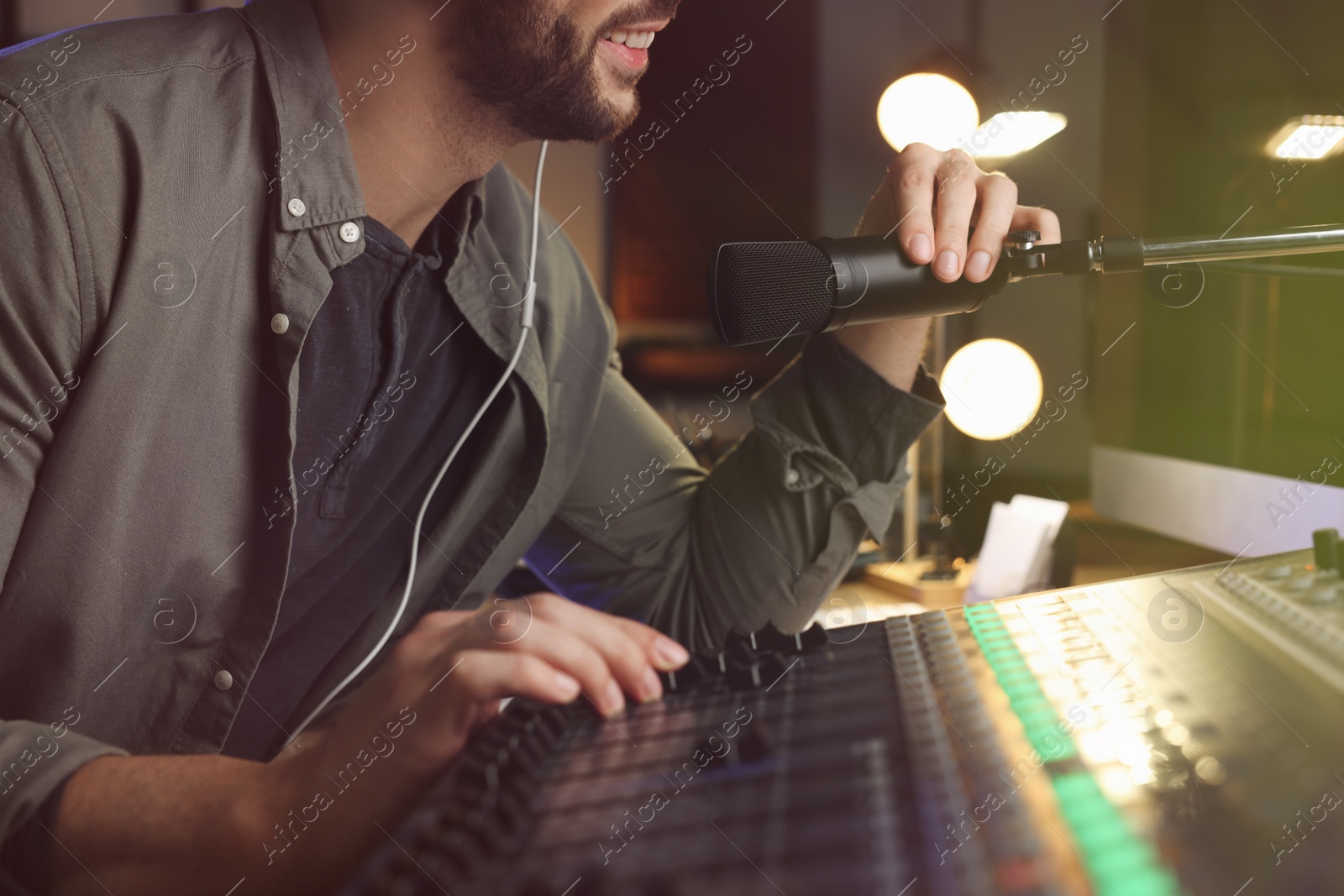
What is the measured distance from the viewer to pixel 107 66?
0.67 m

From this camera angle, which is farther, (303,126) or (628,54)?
(628,54)

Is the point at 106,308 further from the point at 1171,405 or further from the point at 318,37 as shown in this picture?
the point at 1171,405

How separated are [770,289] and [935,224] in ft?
0.53

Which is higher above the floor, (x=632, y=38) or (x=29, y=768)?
(x=632, y=38)

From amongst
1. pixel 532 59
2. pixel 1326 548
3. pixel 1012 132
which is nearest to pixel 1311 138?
pixel 1012 132

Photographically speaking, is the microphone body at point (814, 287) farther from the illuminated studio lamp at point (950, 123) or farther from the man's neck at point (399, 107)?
the illuminated studio lamp at point (950, 123)

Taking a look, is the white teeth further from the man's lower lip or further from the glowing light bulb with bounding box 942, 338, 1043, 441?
the glowing light bulb with bounding box 942, 338, 1043, 441

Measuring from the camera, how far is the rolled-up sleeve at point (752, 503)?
2.79ft

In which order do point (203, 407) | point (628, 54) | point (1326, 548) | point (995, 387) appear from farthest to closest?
point (995, 387) → point (628, 54) → point (203, 407) → point (1326, 548)

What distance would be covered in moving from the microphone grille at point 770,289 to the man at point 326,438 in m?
0.10

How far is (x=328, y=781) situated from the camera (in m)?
0.37

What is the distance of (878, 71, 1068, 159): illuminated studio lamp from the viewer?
143 centimetres

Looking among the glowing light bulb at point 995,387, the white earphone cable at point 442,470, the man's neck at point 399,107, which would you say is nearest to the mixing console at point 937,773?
the white earphone cable at point 442,470

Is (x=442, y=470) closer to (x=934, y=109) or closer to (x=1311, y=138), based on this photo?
(x=1311, y=138)
